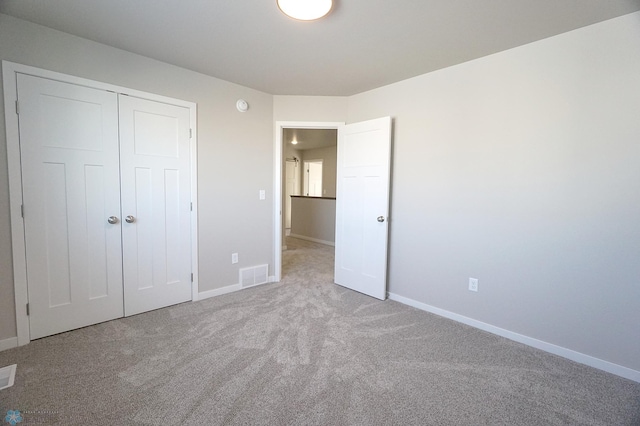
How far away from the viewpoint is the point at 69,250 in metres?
2.27

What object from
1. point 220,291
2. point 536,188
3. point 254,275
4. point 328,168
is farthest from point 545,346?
point 328,168

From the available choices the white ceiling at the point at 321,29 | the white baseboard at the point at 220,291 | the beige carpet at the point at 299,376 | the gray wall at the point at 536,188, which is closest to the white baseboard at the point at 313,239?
the white baseboard at the point at 220,291

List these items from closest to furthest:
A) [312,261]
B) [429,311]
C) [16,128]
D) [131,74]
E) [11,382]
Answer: [11,382] < [16,128] < [131,74] < [429,311] < [312,261]

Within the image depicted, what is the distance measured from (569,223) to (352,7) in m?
2.20

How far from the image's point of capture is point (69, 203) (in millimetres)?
2248

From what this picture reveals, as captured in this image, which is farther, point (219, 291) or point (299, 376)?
point (219, 291)

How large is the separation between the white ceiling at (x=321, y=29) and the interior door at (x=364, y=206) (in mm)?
741

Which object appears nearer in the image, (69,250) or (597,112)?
(597,112)

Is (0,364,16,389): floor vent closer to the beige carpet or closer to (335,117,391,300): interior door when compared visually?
the beige carpet

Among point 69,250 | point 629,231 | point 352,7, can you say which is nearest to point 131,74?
point 69,250

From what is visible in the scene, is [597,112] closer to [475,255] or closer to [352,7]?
[475,255]

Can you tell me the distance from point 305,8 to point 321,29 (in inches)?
14.4

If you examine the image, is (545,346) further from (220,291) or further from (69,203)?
(69,203)

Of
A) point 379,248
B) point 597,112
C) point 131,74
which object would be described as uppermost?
point 131,74
